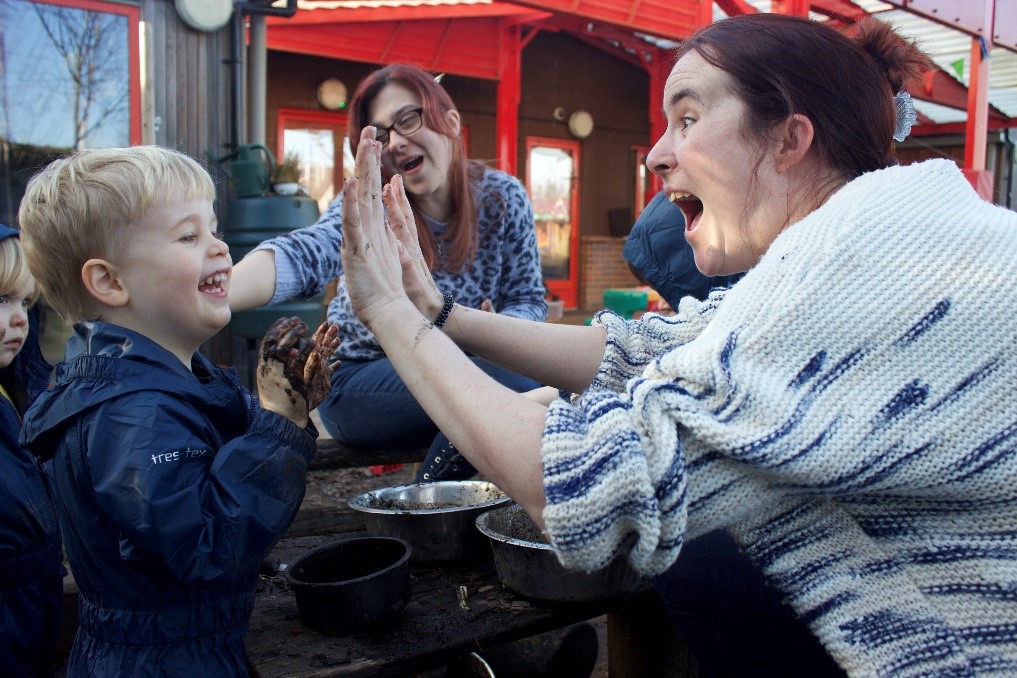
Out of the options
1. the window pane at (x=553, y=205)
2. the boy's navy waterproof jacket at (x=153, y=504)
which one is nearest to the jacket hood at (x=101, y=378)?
the boy's navy waterproof jacket at (x=153, y=504)

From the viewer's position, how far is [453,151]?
10.2 feet

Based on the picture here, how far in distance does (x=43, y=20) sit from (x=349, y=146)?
9.75 ft

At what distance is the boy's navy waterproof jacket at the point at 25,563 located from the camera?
188 centimetres

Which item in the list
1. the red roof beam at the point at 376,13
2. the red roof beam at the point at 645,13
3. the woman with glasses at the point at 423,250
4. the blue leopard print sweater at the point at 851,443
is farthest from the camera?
the red roof beam at the point at 376,13

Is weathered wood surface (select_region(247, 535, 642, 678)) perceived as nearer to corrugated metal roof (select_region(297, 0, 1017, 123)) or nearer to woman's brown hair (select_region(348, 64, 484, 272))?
woman's brown hair (select_region(348, 64, 484, 272))

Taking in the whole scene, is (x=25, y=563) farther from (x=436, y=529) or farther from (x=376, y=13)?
(x=376, y=13)

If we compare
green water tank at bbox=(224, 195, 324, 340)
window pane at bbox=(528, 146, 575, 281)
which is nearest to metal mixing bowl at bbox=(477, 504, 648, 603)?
green water tank at bbox=(224, 195, 324, 340)

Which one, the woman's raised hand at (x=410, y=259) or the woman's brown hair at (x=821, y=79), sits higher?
the woman's brown hair at (x=821, y=79)

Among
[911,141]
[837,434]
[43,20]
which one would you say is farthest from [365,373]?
[911,141]

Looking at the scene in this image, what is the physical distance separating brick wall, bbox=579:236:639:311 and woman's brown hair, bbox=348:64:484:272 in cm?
888

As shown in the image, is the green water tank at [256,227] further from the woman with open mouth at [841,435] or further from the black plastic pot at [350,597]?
the woman with open mouth at [841,435]

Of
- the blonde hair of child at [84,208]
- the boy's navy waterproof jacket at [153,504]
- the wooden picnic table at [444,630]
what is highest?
the blonde hair of child at [84,208]

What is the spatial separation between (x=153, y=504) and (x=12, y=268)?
4.39 feet

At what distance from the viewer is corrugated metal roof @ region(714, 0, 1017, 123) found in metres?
8.30
